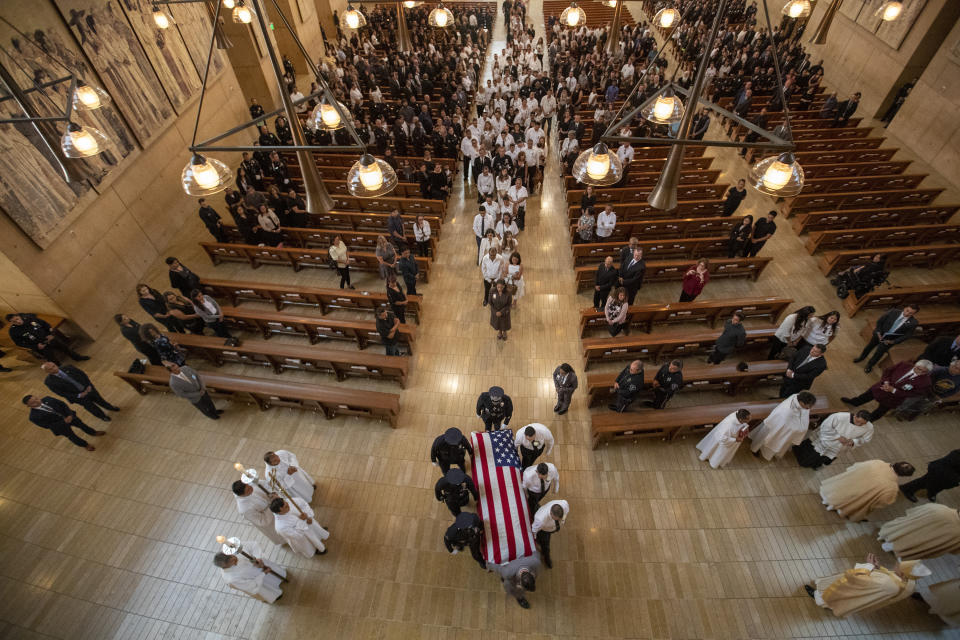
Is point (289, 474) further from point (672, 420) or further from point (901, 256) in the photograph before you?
point (901, 256)

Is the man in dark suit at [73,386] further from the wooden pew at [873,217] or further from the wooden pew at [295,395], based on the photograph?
the wooden pew at [873,217]

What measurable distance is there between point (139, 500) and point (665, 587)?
7132 millimetres

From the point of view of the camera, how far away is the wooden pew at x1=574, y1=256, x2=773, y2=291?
8562mm

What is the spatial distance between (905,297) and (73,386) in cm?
1401

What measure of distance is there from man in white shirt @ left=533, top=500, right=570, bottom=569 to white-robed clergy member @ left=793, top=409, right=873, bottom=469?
146 inches

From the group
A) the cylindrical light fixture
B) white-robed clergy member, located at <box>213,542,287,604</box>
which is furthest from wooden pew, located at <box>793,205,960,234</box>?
the cylindrical light fixture

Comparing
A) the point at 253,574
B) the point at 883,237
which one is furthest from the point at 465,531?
the point at 883,237

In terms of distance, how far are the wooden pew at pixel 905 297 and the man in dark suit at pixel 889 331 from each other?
3.18 feet

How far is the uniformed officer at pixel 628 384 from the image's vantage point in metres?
5.95

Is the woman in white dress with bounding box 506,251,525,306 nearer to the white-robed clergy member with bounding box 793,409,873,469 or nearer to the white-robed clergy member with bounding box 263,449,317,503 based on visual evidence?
the white-robed clergy member with bounding box 263,449,317,503

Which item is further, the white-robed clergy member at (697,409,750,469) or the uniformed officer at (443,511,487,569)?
the white-robed clergy member at (697,409,750,469)

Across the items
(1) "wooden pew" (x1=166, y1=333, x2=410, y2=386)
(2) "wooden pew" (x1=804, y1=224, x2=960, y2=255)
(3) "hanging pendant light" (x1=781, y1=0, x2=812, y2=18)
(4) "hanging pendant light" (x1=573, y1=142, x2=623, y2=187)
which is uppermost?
(3) "hanging pendant light" (x1=781, y1=0, x2=812, y2=18)

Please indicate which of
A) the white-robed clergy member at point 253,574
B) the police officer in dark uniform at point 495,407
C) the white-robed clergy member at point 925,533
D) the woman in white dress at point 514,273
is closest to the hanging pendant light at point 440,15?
the woman in white dress at point 514,273

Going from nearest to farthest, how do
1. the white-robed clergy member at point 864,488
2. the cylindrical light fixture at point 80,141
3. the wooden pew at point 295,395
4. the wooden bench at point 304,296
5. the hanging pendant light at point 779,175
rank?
the hanging pendant light at point 779,175, the cylindrical light fixture at point 80,141, the white-robed clergy member at point 864,488, the wooden pew at point 295,395, the wooden bench at point 304,296
